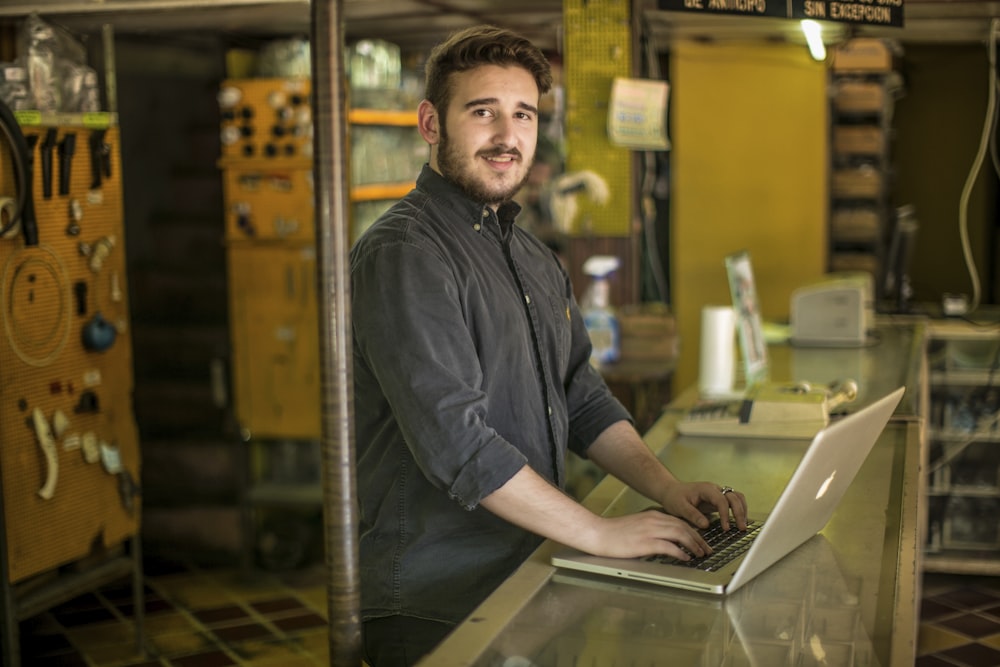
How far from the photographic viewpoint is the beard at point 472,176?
2.18 meters

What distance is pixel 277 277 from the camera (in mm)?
5266

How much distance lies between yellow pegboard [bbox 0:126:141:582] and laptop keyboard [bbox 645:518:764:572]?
2512 millimetres

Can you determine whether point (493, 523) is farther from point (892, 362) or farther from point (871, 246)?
point (871, 246)

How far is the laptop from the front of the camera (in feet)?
5.81

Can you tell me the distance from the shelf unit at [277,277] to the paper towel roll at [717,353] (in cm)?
191

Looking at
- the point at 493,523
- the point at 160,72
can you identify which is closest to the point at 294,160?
the point at 160,72

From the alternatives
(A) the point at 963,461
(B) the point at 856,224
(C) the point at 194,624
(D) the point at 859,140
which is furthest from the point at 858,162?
(C) the point at 194,624

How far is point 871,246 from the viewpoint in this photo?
7559 mm

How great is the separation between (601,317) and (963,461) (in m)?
2.00

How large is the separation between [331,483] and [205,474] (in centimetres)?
429

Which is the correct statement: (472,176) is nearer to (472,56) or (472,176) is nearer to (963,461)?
(472,56)

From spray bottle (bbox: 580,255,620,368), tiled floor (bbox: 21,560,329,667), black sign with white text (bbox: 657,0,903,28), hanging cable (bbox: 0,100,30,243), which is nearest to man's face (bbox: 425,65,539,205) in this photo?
black sign with white text (bbox: 657,0,903,28)

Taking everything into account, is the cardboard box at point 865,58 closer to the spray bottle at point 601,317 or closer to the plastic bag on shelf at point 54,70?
the spray bottle at point 601,317

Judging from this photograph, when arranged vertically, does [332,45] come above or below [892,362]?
above
